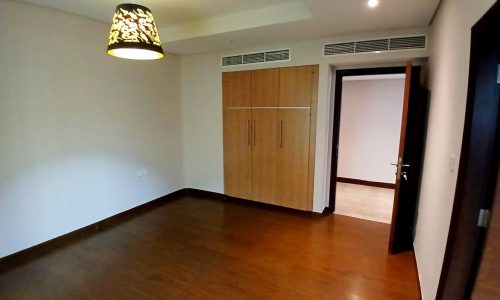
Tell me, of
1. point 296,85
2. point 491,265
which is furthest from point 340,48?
point 491,265

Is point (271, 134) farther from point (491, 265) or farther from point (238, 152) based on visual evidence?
A: point (491, 265)

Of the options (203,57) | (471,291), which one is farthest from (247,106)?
(471,291)

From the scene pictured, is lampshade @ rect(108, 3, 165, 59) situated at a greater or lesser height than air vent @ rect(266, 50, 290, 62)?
lesser

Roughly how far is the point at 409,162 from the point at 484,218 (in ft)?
5.65

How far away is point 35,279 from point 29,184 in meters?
0.97

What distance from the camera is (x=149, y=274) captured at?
245 centimetres

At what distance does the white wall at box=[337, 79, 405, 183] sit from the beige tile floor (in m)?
0.40

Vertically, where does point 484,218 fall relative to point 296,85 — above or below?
below

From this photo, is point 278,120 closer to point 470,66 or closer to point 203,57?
point 203,57

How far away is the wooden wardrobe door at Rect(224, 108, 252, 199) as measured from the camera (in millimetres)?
4121

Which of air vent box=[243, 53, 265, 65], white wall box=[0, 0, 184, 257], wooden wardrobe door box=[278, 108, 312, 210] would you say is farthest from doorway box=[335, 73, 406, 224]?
white wall box=[0, 0, 184, 257]

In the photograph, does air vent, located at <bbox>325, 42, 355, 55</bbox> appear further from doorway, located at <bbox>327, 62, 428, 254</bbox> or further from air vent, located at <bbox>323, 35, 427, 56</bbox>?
doorway, located at <bbox>327, 62, 428, 254</bbox>

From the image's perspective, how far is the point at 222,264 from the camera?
2.62 m

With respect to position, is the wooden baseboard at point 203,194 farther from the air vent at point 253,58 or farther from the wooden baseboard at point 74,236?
the air vent at point 253,58
